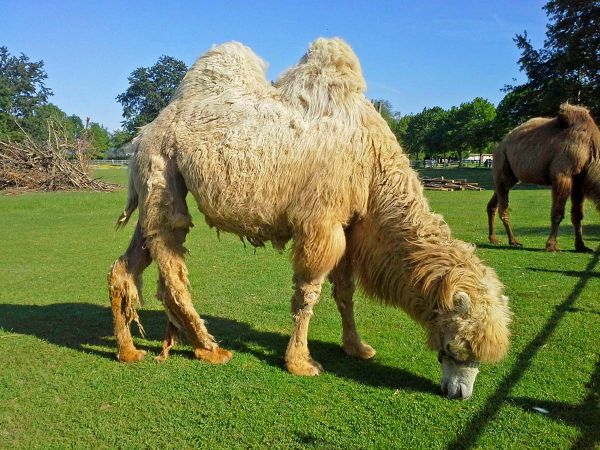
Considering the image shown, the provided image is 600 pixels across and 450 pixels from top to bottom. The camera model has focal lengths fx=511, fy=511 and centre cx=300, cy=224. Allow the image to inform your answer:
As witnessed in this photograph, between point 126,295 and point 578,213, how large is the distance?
953 centimetres

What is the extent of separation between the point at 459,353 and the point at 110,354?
3637mm

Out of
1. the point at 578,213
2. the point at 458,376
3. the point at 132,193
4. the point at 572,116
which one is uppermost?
the point at 572,116

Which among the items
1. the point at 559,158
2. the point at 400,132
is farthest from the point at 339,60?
the point at 400,132

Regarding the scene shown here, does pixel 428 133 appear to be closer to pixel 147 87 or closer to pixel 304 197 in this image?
pixel 147 87

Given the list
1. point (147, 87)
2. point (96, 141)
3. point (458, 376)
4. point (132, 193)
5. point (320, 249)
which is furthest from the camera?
point (147, 87)

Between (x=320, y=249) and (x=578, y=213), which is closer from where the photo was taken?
(x=320, y=249)

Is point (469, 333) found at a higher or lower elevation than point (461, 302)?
lower

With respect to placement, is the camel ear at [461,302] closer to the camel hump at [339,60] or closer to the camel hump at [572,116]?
the camel hump at [339,60]

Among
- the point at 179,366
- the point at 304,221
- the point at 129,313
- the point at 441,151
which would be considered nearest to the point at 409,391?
the point at 304,221

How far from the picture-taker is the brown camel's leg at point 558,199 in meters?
10.5

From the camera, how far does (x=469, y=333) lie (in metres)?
3.96

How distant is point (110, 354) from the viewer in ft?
18.1

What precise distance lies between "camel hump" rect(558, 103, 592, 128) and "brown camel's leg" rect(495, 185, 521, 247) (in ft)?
6.38

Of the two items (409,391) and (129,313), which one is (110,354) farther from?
(409,391)
